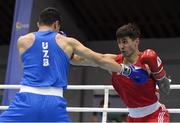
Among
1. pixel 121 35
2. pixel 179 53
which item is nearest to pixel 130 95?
pixel 121 35

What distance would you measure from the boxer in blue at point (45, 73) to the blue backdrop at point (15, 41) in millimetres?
4772

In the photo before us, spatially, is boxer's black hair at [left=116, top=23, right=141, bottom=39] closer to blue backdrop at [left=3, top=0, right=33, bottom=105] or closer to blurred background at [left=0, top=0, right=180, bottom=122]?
blue backdrop at [left=3, top=0, right=33, bottom=105]

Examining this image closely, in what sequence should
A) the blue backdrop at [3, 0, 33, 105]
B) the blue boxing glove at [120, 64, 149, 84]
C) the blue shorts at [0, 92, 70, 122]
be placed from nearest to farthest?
the blue shorts at [0, 92, 70, 122] → the blue boxing glove at [120, 64, 149, 84] → the blue backdrop at [3, 0, 33, 105]

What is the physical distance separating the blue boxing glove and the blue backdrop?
4.61 meters

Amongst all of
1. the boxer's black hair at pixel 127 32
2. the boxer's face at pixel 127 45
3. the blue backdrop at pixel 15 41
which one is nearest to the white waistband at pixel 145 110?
the boxer's face at pixel 127 45

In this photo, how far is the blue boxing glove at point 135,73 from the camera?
3.74m

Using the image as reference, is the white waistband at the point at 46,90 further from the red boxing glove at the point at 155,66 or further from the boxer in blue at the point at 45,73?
the red boxing glove at the point at 155,66

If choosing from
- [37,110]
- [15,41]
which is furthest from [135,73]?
[15,41]

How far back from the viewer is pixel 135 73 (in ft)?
12.5

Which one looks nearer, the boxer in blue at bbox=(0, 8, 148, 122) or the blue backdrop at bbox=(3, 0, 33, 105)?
the boxer in blue at bbox=(0, 8, 148, 122)

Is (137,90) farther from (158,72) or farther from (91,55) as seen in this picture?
(91,55)

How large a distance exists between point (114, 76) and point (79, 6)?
30.8ft


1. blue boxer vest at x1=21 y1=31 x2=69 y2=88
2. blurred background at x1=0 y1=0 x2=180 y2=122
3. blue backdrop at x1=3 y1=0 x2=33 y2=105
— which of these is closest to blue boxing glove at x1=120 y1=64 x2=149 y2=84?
blue boxer vest at x1=21 y1=31 x2=69 y2=88

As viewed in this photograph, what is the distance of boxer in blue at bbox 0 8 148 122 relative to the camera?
3.34m
